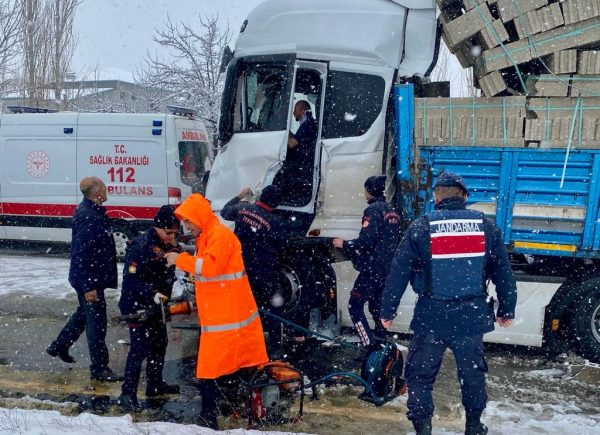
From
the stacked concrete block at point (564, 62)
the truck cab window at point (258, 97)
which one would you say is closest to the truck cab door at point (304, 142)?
the truck cab window at point (258, 97)

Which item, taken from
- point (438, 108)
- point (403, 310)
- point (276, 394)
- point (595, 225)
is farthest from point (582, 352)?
point (276, 394)

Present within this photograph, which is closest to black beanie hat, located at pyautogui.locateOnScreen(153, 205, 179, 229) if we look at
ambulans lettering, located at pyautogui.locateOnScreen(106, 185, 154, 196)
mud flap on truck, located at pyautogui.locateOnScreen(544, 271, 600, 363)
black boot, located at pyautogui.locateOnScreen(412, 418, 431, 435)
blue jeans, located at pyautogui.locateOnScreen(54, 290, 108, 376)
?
blue jeans, located at pyautogui.locateOnScreen(54, 290, 108, 376)

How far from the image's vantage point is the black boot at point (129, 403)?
4449 mm

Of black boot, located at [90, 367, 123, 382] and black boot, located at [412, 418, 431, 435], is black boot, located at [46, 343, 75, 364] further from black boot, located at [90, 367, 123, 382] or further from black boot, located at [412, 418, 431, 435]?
black boot, located at [412, 418, 431, 435]

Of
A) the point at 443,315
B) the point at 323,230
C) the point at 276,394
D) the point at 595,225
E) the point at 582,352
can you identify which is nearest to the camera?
the point at 443,315

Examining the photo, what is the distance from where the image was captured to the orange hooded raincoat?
3875 millimetres

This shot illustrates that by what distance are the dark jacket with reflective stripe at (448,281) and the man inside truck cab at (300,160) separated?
7.91ft

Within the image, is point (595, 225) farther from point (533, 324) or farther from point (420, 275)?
point (420, 275)

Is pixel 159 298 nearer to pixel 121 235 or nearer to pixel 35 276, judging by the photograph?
pixel 35 276

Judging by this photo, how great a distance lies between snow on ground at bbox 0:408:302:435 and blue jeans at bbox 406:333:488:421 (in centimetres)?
91

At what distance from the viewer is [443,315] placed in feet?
12.0

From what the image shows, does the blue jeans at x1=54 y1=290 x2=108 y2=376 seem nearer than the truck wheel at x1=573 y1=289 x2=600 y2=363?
Yes

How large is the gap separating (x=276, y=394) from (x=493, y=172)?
9.47 ft

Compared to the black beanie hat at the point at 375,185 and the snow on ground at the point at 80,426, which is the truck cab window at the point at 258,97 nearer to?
the black beanie hat at the point at 375,185
